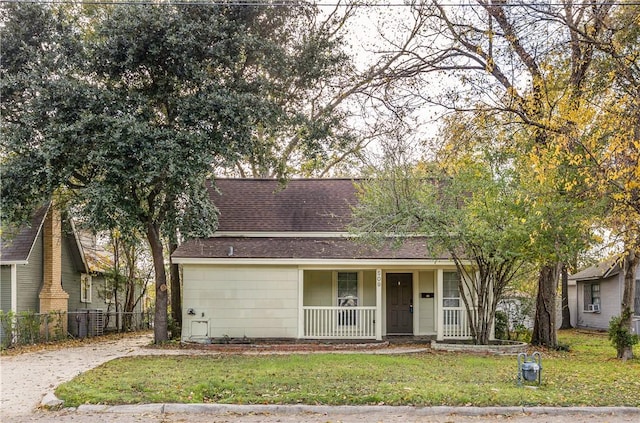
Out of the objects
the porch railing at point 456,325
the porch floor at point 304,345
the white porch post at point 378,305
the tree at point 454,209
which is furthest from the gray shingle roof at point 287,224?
the porch floor at point 304,345

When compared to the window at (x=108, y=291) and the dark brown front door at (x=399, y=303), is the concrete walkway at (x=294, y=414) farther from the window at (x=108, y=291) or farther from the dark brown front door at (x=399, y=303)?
the window at (x=108, y=291)

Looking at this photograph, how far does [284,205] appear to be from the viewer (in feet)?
72.6

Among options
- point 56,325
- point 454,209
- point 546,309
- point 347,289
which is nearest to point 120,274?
Answer: point 56,325

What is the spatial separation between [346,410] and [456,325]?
34.8ft

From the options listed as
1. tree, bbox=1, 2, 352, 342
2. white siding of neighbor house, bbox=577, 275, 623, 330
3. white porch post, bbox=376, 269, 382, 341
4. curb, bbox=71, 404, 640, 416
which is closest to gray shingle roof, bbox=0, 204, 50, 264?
tree, bbox=1, 2, 352, 342

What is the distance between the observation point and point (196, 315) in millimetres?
18828

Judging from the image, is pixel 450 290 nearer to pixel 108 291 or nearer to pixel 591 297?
pixel 591 297

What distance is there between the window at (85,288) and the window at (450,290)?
1457 centimetres

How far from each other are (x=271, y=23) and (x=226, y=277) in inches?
292

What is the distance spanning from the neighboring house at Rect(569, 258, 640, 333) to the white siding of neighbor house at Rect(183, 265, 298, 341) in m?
13.6

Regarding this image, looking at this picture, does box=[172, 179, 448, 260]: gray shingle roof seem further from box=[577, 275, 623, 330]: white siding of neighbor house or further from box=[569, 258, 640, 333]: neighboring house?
box=[577, 275, 623, 330]: white siding of neighbor house

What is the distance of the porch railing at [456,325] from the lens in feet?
61.9

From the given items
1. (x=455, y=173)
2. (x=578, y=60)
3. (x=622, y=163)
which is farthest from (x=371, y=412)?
(x=578, y=60)

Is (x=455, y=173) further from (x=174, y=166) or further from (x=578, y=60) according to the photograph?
(x=174, y=166)
